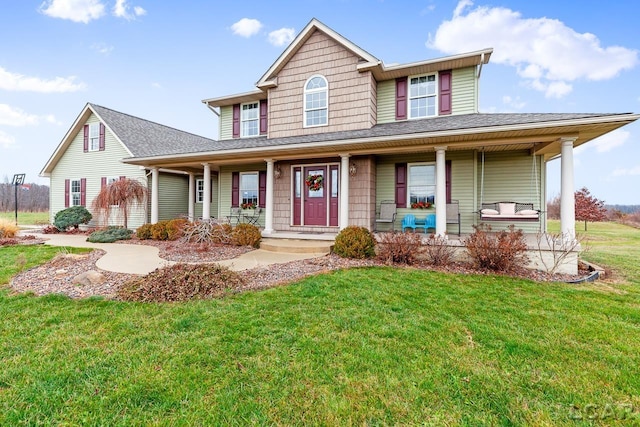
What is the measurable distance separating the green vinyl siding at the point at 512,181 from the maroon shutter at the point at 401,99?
273 centimetres

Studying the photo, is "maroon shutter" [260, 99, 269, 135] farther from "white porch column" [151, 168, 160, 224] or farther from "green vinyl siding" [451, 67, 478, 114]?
"green vinyl siding" [451, 67, 478, 114]

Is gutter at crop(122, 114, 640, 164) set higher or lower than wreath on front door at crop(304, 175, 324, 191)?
higher

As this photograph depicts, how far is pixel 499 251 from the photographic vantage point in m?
6.00

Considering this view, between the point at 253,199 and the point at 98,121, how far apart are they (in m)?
10.4

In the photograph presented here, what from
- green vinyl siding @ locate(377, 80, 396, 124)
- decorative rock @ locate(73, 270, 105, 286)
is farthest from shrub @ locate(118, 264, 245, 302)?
green vinyl siding @ locate(377, 80, 396, 124)

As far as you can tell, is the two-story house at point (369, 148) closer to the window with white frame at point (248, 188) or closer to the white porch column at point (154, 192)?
the window with white frame at point (248, 188)

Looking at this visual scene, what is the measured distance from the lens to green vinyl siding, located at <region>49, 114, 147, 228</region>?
1441cm

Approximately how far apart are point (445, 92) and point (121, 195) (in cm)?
1324

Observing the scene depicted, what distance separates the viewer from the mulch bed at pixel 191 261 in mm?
4836

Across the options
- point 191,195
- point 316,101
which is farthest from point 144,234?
point 316,101

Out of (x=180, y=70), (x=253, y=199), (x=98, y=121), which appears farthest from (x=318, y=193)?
(x=180, y=70)

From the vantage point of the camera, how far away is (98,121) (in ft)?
49.6

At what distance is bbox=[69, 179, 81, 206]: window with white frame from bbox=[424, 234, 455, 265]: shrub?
57.6ft

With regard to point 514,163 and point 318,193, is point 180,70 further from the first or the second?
point 514,163
